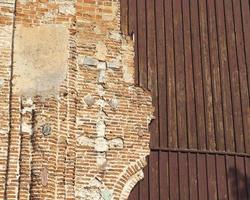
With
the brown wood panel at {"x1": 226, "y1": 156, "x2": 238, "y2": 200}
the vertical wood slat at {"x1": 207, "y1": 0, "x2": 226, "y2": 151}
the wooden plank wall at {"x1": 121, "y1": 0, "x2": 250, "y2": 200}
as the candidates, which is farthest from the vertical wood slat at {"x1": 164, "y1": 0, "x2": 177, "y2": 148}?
the brown wood panel at {"x1": 226, "y1": 156, "x2": 238, "y2": 200}

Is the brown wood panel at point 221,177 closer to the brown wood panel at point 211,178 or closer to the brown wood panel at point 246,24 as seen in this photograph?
the brown wood panel at point 211,178

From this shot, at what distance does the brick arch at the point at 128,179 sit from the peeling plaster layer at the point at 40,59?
1.83m

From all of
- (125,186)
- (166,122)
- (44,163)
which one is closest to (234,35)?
(166,122)

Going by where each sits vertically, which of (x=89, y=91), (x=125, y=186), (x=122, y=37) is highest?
(x=122, y=37)

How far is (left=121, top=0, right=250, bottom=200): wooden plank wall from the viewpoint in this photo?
31.1ft

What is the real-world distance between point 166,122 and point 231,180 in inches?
66.6

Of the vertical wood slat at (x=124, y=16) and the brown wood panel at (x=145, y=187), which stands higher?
the vertical wood slat at (x=124, y=16)

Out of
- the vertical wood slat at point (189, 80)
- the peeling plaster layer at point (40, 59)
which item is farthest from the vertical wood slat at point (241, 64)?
the peeling plaster layer at point (40, 59)

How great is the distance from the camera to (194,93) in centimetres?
1001

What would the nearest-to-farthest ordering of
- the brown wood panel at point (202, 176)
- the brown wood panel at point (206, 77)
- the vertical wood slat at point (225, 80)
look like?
the brown wood panel at point (202, 176) → the brown wood panel at point (206, 77) → the vertical wood slat at point (225, 80)

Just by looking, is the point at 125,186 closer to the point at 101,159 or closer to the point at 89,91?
the point at 101,159

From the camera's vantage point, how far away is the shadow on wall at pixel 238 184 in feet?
31.7

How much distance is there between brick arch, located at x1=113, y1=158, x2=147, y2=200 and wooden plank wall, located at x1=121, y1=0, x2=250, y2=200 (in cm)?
43

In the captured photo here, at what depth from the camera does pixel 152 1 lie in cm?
1046
